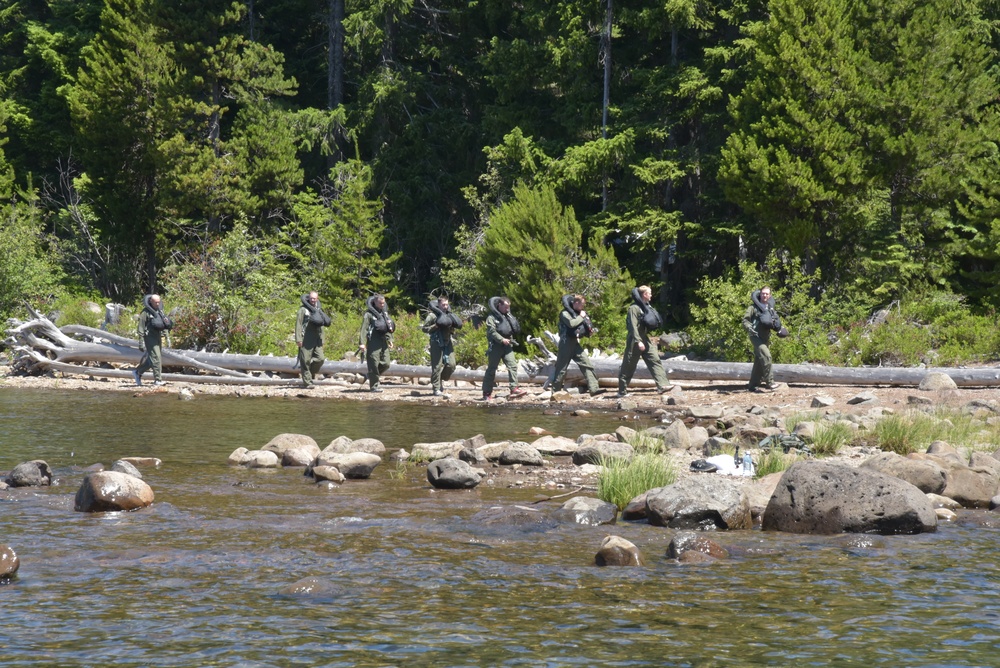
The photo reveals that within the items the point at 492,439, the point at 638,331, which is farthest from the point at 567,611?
the point at 638,331

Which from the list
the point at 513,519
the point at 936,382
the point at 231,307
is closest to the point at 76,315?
the point at 231,307

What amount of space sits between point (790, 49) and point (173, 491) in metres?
18.2

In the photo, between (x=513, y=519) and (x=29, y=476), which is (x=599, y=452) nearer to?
(x=513, y=519)

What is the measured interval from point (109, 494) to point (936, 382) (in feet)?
44.3

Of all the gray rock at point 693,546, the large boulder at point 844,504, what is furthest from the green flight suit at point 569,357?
the gray rock at point 693,546

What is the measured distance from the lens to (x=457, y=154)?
120 feet

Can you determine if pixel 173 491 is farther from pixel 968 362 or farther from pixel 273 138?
pixel 273 138

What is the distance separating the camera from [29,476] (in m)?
12.0

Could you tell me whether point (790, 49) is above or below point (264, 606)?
above

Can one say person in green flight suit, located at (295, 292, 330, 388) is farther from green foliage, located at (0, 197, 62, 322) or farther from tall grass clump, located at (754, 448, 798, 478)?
tall grass clump, located at (754, 448, 798, 478)

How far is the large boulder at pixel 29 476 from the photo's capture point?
11.9 meters

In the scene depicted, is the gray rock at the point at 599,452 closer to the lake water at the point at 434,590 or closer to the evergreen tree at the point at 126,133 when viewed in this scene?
the lake water at the point at 434,590

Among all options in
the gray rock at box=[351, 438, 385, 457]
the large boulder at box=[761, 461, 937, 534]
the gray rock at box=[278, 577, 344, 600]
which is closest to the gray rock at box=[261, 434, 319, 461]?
the gray rock at box=[351, 438, 385, 457]

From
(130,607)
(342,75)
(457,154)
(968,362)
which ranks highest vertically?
(342,75)
